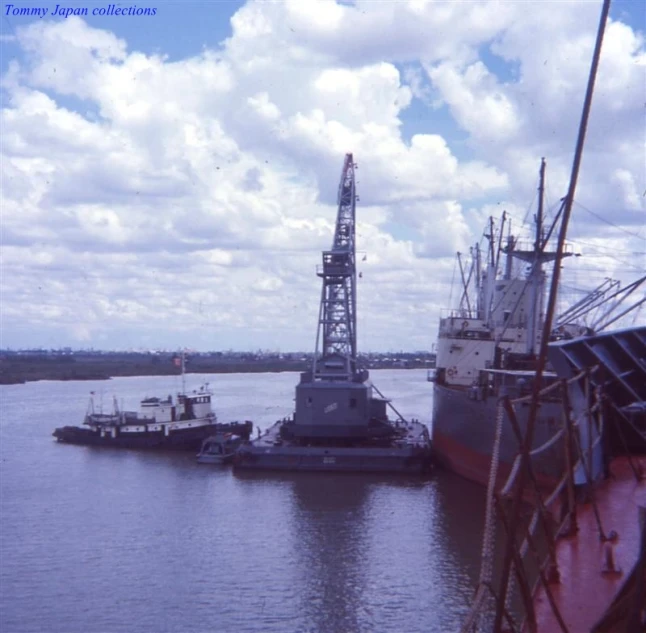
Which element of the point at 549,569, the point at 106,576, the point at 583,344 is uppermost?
the point at 583,344

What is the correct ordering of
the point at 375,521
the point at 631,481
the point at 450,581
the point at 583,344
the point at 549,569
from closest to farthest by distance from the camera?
1. the point at 549,569
2. the point at 631,481
3. the point at 583,344
4. the point at 450,581
5. the point at 375,521

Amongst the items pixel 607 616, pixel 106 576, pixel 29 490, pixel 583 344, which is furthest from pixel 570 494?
pixel 29 490

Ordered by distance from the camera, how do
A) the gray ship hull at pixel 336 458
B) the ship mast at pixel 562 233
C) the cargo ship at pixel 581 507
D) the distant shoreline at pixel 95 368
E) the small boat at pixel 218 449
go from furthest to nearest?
the distant shoreline at pixel 95 368
the small boat at pixel 218 449
the gray ship hull at pixel 336 458
the cargo ship at pixel 581 507
the ship mast at pixel 562 233

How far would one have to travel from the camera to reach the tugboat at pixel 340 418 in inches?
914

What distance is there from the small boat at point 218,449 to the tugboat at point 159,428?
1.79 m

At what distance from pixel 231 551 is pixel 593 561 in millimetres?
11009

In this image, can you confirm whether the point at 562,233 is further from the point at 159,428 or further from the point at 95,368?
the point at 95,368

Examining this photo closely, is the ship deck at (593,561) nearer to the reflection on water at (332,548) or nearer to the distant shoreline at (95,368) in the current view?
the reflection on water at (332,548)

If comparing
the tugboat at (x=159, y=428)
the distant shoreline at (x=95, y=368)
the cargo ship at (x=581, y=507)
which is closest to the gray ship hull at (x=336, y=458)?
the tugboat at (x=159, y=428)

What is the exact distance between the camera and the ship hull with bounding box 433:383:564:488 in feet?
50.5

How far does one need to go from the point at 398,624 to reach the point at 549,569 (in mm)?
7072

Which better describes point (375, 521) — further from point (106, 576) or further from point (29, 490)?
point (29, 490)

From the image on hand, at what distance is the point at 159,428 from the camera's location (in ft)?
100

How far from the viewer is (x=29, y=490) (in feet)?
69.7
